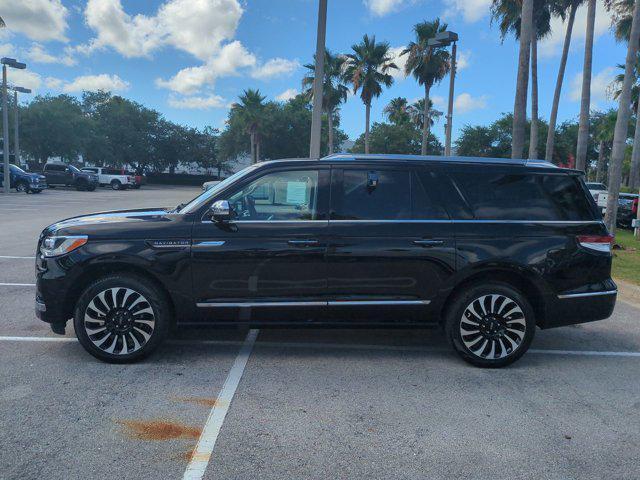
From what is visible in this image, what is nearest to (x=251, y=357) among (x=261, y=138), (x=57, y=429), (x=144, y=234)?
(x=144, y=234)

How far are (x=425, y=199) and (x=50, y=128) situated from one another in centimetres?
4953

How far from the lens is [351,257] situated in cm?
454

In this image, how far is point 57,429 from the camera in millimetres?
3400

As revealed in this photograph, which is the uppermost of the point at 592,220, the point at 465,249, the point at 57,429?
the point at 592,220

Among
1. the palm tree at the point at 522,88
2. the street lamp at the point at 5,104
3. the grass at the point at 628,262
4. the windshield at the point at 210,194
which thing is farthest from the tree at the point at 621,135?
the street lamp at the point at 5,104

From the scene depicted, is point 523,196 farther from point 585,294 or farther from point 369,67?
point 369,67

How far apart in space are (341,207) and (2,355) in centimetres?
334

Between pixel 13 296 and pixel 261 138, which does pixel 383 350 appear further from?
pixel 261 138

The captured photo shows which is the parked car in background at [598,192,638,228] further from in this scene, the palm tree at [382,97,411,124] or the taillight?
the palm tree at [382,97,411,124]

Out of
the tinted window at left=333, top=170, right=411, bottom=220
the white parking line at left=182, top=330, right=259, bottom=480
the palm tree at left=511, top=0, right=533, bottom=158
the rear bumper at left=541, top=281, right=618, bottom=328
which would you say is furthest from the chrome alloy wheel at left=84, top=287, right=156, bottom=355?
the palm tree at left=511, top=0, right=533, bottom=158

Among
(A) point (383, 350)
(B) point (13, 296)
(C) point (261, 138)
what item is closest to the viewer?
(A) point (383, 350)

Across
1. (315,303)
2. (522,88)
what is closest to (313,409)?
(315,303)

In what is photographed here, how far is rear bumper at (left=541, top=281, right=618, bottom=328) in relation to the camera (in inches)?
188

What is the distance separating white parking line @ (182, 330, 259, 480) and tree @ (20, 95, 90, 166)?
160 feet
